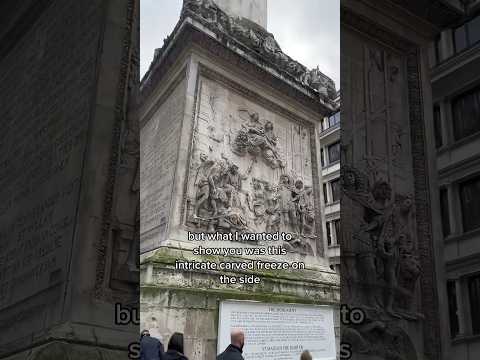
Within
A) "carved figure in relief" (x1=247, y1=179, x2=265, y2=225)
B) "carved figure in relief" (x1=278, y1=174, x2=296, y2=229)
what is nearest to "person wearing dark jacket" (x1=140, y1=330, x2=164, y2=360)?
"carved figure in relief" (x1=247, y1=179, x2=265, y2=225)

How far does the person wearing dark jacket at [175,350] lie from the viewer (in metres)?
5.88

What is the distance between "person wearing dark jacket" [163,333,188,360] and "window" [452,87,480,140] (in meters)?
5.64

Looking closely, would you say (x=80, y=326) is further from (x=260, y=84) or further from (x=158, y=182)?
(x=260, y=84)

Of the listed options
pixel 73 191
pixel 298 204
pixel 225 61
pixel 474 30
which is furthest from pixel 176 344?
pixel 474 30

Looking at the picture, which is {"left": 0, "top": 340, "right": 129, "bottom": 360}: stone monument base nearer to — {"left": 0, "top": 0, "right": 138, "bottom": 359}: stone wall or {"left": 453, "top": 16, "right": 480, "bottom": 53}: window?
{"left": 0, "top": 0, "right": 138, "bottom": 359}: stone wall

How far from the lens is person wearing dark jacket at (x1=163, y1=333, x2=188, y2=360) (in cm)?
588

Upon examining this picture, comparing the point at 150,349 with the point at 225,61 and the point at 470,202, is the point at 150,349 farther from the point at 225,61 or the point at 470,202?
the point at 470,202

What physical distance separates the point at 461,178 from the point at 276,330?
12.5 ft

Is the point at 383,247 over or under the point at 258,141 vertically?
under

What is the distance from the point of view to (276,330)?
750 cm

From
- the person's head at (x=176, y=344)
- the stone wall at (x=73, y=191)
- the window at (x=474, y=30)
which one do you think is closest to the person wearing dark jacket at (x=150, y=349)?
the person's head at (x=176, y=344)

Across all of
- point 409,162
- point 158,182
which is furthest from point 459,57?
point 158,182

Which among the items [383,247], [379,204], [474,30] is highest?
[474,30]

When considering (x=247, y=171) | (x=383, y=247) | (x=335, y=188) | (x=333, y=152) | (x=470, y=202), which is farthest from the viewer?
(x=335, y=188)
